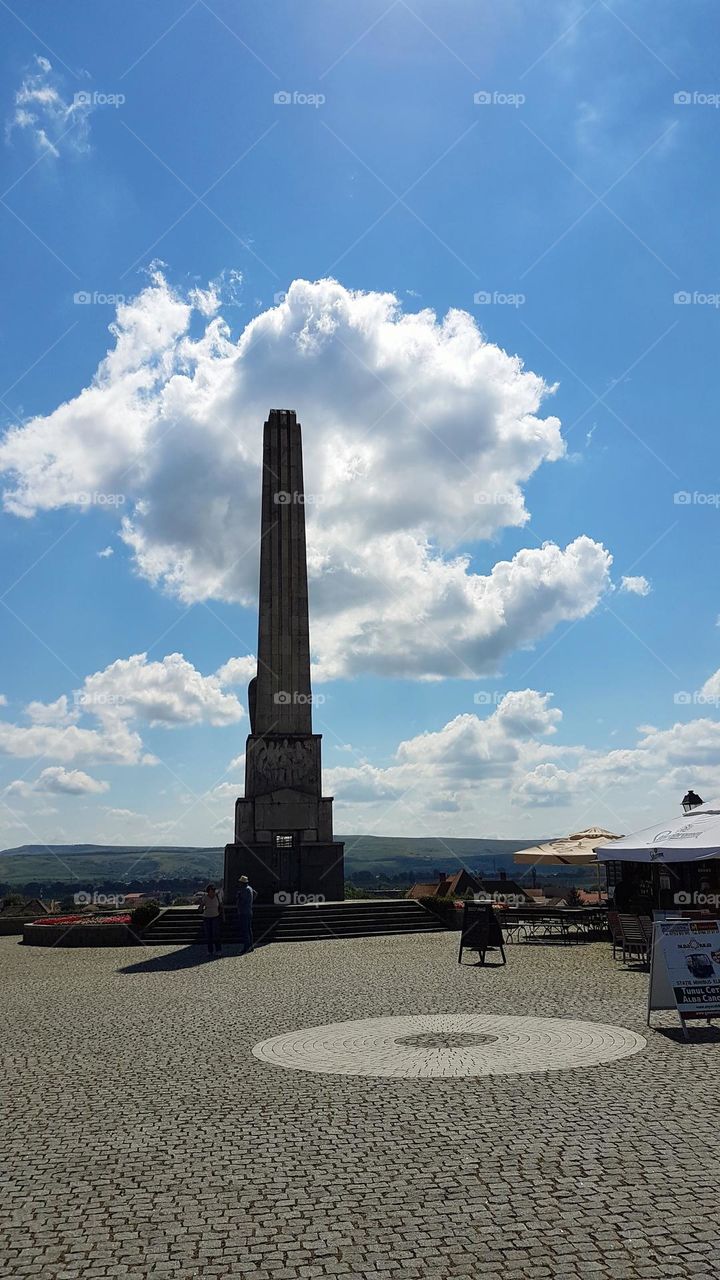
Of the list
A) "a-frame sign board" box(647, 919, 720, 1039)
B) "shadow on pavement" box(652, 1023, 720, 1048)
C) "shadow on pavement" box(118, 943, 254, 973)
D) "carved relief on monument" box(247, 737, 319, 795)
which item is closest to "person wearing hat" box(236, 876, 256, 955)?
"shadow on pavement" box(118, 943, 254, 973)

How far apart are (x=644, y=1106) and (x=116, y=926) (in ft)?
62.1

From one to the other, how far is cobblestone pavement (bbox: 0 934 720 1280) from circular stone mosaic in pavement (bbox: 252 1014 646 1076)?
33 cm

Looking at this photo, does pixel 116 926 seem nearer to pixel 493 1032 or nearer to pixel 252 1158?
pixel 493 1032

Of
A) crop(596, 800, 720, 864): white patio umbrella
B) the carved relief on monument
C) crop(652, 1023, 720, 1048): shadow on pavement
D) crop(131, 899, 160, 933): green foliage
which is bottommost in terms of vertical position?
crop(131, 899, 160, 933): green foliage

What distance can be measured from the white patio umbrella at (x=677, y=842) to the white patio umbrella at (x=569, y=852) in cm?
664

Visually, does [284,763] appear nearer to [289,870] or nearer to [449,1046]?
[289,870]

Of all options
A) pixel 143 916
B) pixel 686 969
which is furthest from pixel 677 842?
pixel 143 916

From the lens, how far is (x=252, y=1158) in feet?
20.2

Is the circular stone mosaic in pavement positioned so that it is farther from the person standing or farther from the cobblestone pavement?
the person standing

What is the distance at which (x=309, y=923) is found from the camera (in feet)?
79.9

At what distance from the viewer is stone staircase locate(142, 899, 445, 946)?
23.4 metres

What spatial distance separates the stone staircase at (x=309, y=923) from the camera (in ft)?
76.7

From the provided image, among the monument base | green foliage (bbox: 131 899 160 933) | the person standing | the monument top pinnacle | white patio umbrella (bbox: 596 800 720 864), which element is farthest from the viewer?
the monument top pinnacle

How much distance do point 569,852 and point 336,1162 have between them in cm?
1933
